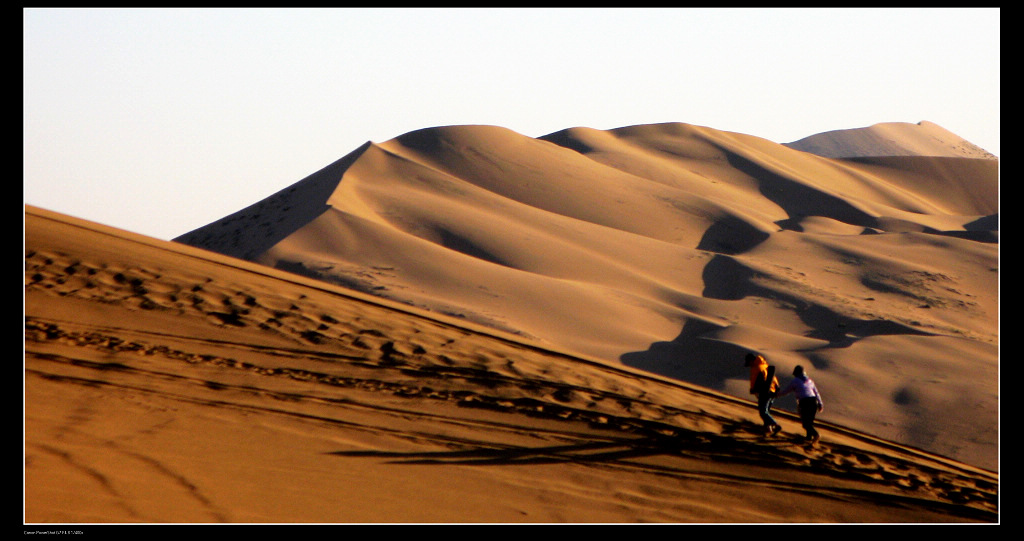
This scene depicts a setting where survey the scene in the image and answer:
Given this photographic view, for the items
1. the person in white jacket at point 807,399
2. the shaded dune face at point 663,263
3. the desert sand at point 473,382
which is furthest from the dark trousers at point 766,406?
the shaded dune face at point 663,263

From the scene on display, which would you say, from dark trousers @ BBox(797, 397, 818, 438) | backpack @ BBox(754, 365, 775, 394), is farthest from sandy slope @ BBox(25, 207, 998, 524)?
backpack @ BBox(754, 365, 775, 394)

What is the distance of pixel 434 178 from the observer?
108 feet

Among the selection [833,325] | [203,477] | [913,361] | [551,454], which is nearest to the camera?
[203,477]

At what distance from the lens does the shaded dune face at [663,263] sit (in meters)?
17.7

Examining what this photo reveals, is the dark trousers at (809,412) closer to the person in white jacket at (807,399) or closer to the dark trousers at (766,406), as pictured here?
the person in white jacket at (807,399)

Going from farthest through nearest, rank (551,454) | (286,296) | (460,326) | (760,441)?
(460,326) < (286,296) < (760,441) < (551,454)

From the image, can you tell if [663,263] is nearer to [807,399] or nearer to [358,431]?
[807,399]

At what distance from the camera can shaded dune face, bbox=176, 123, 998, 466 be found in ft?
57.9

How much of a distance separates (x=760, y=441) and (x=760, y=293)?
17.1 m

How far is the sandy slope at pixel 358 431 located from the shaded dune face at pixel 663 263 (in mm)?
7050

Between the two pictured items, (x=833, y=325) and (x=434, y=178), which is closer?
(x=833, y=325)

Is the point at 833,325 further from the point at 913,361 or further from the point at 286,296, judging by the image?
the point at 286,296

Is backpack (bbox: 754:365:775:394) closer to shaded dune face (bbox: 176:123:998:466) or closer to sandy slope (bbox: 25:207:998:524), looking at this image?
sandy slope (bbox: 25:207:998:524)

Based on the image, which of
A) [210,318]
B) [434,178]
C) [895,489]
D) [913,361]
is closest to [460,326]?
[210,318]
